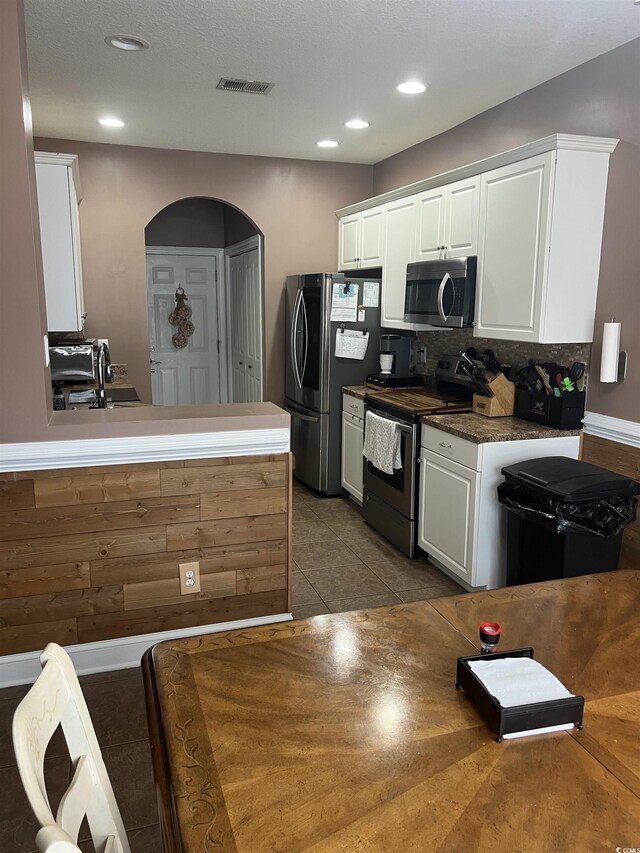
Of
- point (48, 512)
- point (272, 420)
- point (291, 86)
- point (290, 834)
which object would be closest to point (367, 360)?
point (291, 86)

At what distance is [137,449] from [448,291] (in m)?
2.12

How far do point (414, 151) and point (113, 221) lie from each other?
2.40 m

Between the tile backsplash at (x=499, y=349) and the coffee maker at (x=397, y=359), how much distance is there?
7cm

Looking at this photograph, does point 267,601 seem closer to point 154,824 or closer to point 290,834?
point 154,824

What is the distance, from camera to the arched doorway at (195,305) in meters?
6.77

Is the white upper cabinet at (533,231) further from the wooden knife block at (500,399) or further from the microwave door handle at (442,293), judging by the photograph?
the wooden knife block at (500,399)

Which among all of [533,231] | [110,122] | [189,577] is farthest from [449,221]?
[189,577]

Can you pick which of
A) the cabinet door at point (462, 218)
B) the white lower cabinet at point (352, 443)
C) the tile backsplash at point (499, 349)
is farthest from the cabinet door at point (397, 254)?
the white lower cabinet at point (352, 443)

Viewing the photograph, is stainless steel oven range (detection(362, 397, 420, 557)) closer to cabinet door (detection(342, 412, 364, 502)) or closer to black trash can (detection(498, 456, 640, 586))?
cabinet door (detection(342, 412, 364, 502))

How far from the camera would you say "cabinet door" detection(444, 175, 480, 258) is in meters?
3.73

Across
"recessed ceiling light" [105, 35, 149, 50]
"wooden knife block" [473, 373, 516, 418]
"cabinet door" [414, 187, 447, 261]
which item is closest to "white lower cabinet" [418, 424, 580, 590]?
"wooden knife block" [473, 373, 516, 418]

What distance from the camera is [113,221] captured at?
17.0 feet

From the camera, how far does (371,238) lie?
5.07 metres

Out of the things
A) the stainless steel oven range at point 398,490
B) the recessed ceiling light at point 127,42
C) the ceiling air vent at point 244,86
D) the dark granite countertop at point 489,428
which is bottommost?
the stainless steel oven range at point 398,490
